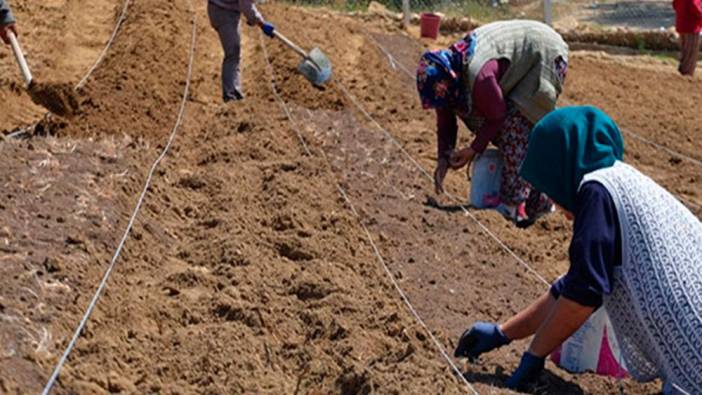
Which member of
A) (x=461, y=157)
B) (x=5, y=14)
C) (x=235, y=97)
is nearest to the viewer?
(x=461, y=157)

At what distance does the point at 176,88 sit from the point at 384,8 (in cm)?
633

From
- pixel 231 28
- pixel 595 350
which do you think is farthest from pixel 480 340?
pixel 231 28

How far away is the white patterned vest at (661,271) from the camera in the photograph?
3557mm

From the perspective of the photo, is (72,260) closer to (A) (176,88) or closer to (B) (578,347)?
(B) (578,347)

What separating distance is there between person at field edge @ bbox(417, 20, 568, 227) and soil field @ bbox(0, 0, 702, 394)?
0.49 metres

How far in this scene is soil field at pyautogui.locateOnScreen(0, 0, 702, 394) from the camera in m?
4.42

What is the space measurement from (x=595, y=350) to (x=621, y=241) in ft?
3.29

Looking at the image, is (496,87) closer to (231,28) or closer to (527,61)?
(527,61)

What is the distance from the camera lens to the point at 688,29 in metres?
13.2

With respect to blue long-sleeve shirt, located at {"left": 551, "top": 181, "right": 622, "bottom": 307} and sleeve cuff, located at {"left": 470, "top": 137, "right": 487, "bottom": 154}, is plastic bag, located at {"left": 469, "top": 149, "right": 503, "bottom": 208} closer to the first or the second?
sleeve cuff, located at {"left": 470, "top": 137, "right": 487, "bottom": 154}

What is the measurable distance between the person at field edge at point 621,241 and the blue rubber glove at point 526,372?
36 centimetres

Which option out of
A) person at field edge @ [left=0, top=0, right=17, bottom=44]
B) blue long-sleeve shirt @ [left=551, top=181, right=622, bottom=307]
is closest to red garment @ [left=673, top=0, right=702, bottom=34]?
person at field edge @ [left=0, top=0, right=17, bottom=44]

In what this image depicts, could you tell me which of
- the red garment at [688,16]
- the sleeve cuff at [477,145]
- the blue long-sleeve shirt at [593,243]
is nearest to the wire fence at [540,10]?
the red garment at [688,16]

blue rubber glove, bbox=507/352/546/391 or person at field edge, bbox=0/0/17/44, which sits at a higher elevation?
blue rubber glove, bbox=507/352/546/391
